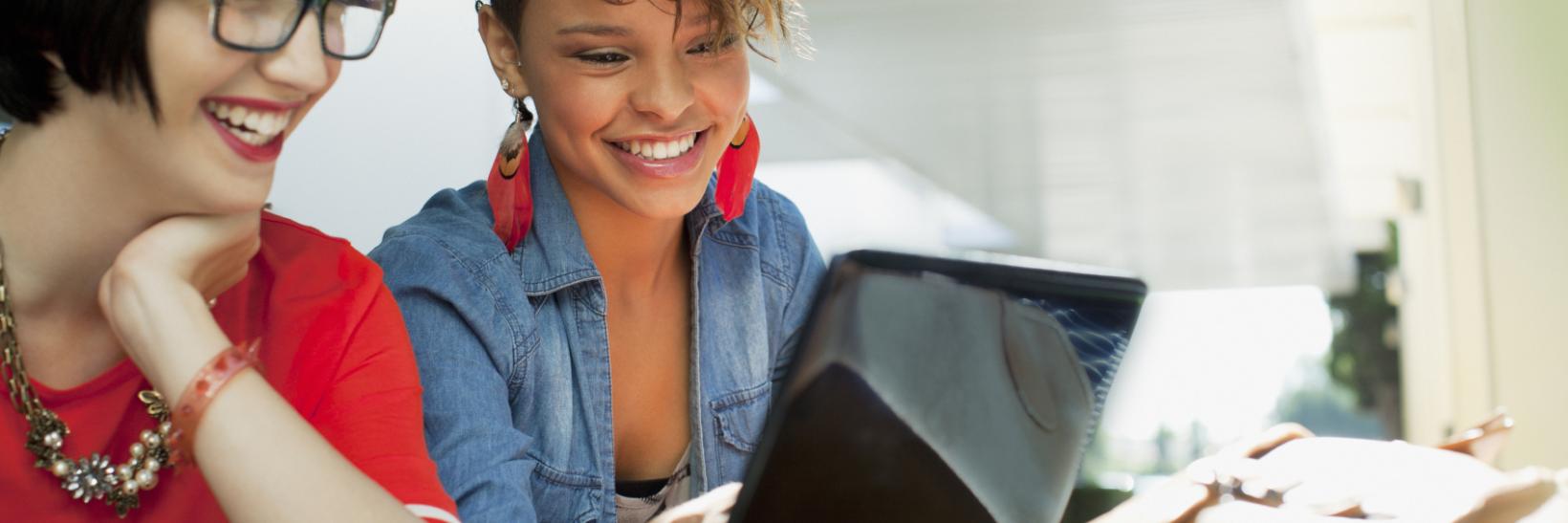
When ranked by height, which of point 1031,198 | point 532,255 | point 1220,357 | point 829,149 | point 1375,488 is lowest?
point 1220,357

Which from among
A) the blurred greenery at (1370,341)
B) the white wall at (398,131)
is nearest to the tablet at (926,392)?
the white wall at (398,131)

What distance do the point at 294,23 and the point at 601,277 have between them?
1.70 ft

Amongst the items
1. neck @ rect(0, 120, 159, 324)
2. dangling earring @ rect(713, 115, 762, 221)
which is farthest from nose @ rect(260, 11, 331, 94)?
dangling earring @ rect(713, 115, 762, 221)

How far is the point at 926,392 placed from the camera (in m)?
0.67

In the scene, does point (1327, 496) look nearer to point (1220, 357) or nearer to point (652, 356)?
point (652, 356)

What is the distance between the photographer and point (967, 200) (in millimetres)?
8930

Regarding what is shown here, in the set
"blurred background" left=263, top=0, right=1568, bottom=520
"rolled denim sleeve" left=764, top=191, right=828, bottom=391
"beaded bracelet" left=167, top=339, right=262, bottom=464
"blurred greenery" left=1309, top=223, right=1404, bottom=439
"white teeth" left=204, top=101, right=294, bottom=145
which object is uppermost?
"white teeth" left=204, top=101, right=294, bottom=145

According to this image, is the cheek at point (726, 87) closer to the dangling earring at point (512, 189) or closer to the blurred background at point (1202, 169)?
the dangling earring at point (512, 189)

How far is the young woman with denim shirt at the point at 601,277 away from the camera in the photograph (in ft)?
3.89

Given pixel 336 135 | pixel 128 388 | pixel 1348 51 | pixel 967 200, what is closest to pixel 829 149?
pixel 967 200

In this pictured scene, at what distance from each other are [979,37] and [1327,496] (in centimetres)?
540

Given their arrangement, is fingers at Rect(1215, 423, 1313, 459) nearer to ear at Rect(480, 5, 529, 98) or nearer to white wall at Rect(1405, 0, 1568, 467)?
ear at Rect(480, 5, 529, 98)

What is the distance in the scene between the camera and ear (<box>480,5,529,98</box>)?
54.6 inches

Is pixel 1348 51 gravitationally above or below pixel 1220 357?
above
